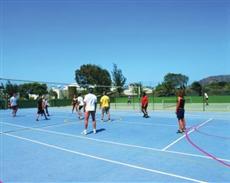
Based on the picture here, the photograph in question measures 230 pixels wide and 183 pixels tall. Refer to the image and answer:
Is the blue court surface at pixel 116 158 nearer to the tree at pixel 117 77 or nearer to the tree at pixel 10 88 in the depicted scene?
the tree at pixel 10 88

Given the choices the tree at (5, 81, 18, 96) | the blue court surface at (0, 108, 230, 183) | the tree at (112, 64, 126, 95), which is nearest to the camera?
the blue court surface at (0, 108, 230, 183)

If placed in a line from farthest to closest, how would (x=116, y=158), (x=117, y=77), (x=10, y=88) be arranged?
(x=117, y=77) < (x=10, y=88) < (x=116, y=158)

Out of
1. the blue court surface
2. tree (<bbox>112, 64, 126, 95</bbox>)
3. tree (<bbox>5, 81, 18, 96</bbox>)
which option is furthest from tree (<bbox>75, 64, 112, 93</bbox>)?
the blue court surface

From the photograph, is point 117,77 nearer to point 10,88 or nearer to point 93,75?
point 93,75

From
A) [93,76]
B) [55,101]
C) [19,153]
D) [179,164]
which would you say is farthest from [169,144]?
[93,76]

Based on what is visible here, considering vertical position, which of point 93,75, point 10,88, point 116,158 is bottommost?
point 116,158

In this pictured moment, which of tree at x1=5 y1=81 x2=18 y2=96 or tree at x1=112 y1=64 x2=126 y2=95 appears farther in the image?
tree at x1=112 y1=64 x2=126 y2=95

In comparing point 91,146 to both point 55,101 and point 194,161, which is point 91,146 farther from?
point 55,101

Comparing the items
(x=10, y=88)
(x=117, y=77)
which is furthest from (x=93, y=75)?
(x=10, y=88)

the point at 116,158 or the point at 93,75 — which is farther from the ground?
the point at 93,75

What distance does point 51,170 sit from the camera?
6.25m

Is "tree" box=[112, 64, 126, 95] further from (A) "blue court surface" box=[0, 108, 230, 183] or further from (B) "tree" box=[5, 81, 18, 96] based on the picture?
(A) "blue court surface" box=[0, 108, 230, 183]

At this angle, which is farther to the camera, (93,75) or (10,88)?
(93,75)

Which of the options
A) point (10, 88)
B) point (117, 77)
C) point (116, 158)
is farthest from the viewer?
point (117, 77)
